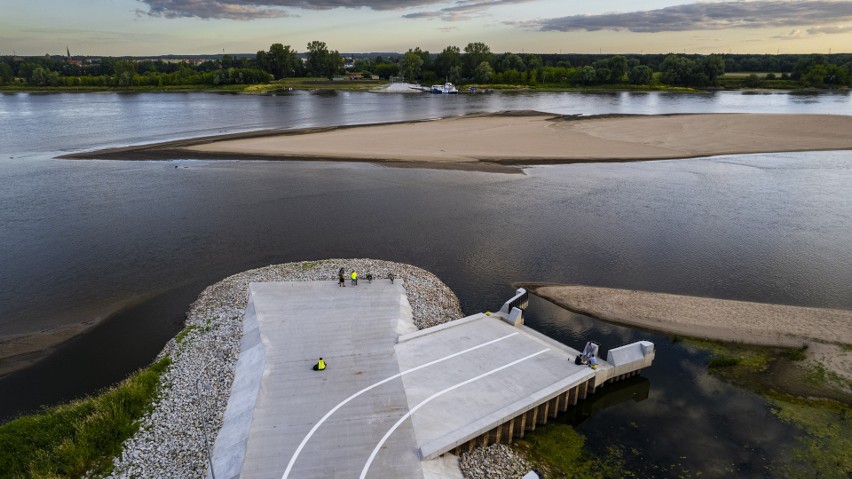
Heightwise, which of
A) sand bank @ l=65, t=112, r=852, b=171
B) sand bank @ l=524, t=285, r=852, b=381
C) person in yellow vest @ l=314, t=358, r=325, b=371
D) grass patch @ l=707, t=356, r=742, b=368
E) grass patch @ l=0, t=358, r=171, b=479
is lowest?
grass patch @ l=707, t=356, r=742, b=368

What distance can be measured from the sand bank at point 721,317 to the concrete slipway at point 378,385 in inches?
215

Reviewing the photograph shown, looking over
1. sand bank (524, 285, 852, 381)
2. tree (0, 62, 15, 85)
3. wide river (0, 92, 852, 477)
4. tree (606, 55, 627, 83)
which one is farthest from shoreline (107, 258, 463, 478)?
tree (0, 62, 15, 85)

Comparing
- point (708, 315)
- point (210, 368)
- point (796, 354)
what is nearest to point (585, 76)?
point (708, 315)

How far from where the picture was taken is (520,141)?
74.6 meters

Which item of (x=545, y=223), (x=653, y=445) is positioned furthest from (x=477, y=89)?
(x=653, y=445)

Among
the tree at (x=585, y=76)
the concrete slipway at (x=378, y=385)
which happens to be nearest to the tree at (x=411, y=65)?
the tree at (x=585, y=76)

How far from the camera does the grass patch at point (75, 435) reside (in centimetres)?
1567

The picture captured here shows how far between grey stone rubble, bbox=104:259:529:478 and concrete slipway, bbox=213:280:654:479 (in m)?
0.70

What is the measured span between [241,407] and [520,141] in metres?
64.3

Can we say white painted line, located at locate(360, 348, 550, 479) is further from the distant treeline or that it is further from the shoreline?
the distant treeline

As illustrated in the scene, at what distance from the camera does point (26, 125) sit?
91750mm

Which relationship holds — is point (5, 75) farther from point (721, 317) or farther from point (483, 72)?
point (721, 317)

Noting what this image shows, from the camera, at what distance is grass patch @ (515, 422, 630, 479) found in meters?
17.4

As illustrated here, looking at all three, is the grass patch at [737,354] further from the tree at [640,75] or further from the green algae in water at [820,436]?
the tree at [640,75]
